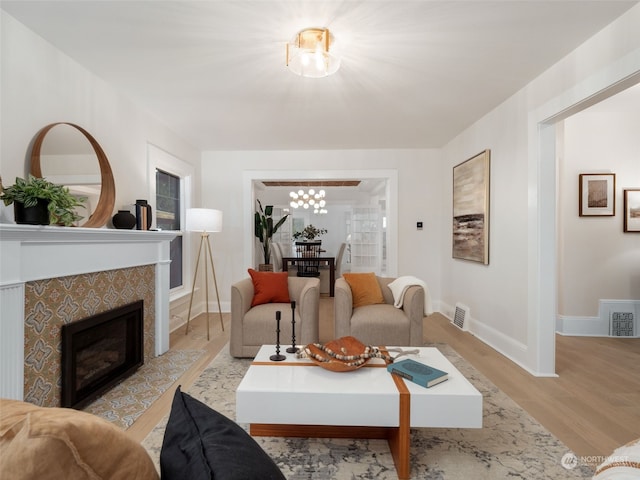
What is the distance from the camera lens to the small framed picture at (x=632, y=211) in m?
3.93

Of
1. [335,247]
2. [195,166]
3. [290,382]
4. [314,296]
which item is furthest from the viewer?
[335,247]

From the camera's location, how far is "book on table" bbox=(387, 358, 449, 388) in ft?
5.90

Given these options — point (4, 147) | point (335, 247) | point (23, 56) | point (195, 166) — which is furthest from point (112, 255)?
point (335, 247)

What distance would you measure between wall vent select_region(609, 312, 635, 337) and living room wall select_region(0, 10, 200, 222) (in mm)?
5428

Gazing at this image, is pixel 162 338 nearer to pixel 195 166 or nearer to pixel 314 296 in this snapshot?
pixel 314 296

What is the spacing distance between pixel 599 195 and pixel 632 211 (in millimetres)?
421

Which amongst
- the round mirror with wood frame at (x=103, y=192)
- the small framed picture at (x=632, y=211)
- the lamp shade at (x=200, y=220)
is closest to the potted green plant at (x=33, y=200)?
the round mirror with wood frame at (x=103, y=192)

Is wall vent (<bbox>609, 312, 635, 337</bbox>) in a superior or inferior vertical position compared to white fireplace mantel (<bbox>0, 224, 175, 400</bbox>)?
inferior

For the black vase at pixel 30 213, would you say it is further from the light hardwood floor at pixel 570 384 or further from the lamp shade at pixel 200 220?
the lamp shade at pixel 200 220

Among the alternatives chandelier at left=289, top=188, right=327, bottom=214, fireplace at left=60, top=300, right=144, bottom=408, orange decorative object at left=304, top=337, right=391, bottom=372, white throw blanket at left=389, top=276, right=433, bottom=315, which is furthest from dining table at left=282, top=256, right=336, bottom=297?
orange decorative object at left=304, top=337, right=391, bottom=372

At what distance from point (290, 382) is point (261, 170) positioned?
3884mm

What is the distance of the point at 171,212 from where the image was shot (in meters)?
4.46

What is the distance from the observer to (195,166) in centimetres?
497

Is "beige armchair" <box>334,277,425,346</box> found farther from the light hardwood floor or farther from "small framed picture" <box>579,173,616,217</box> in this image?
"small framed picture" <box>579,173,616,217</box>
